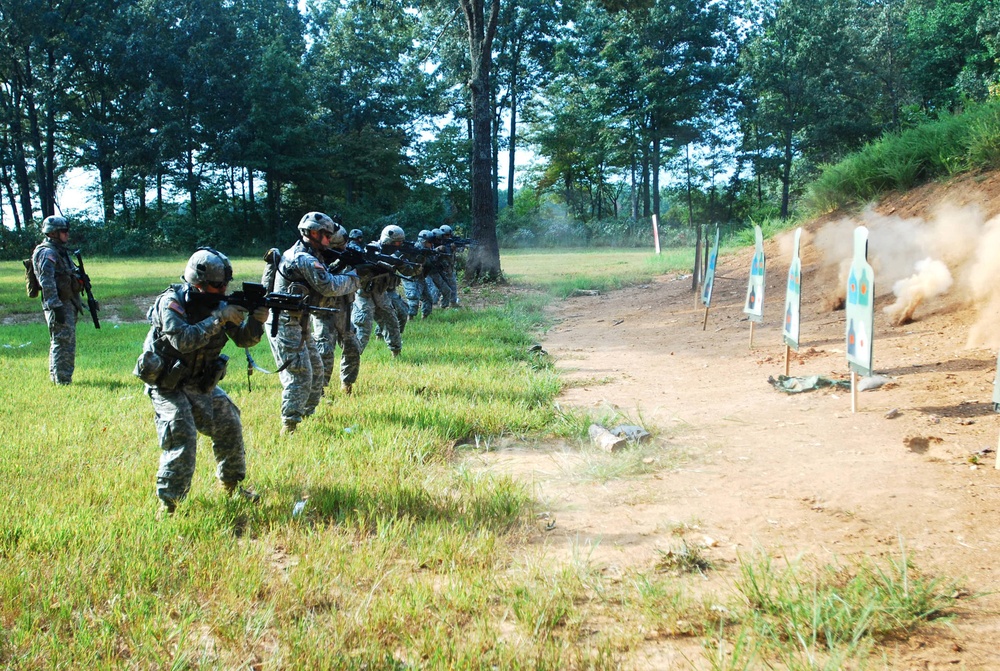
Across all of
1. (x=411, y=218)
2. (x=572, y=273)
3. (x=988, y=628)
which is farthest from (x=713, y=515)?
(x=411, y=218)

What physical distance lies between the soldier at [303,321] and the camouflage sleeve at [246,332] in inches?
60.9

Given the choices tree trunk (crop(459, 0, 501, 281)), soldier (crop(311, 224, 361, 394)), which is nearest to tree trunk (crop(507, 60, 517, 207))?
tree trunk (crop(459, 0, 501, 281))

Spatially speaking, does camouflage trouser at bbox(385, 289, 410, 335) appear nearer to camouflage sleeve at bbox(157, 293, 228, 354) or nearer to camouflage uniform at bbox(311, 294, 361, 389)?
camouflage uniform at bbox(311, 294, 361, 389)

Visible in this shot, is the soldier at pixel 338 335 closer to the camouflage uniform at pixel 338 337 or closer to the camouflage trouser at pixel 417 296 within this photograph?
the camouflage uniform at pixel 338 337

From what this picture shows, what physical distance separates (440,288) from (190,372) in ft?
41.4

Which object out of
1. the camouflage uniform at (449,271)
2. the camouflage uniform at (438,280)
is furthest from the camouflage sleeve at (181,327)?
the camouflage uniform at (449,271)

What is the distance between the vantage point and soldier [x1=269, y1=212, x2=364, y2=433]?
6680mm

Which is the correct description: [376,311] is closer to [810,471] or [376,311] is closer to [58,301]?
[58,301]

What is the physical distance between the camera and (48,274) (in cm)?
901

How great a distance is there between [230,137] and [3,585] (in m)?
39.8

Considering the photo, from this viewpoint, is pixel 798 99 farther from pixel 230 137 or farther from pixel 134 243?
pixel 134 243

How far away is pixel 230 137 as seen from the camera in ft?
131

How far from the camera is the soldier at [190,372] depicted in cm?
452

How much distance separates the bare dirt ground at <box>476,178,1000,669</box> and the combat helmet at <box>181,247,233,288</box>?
2499 millimetres
